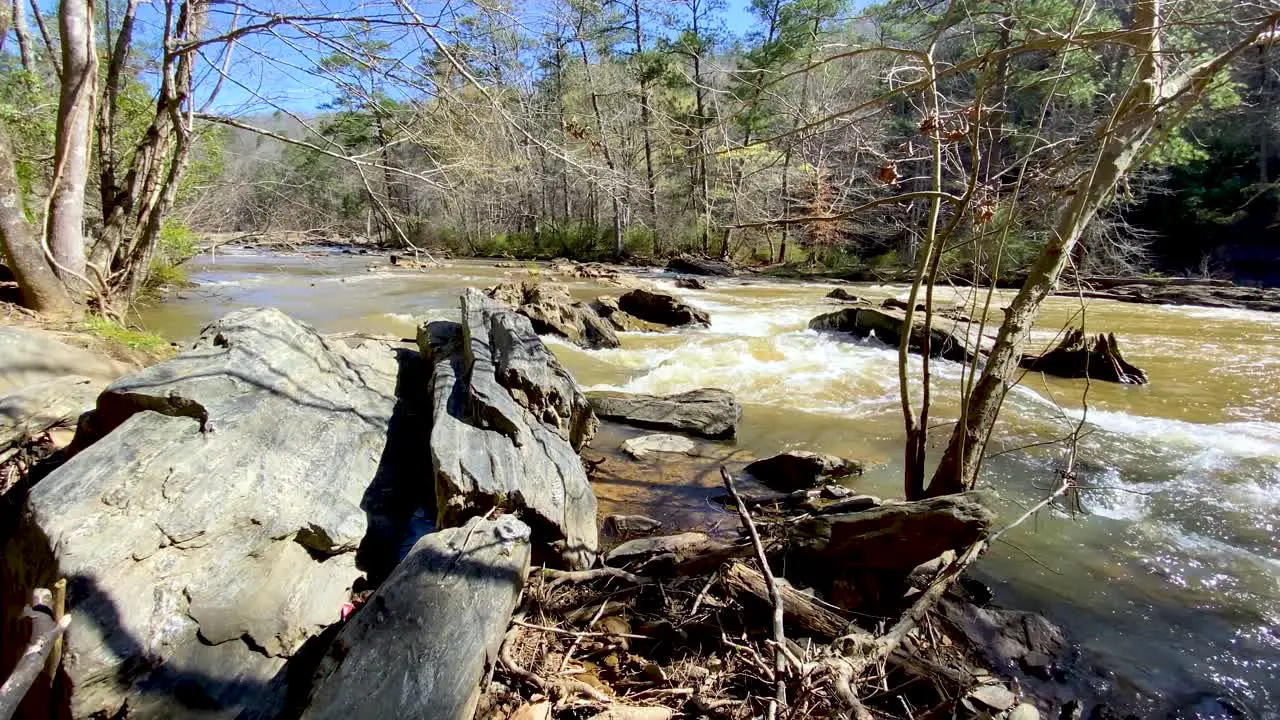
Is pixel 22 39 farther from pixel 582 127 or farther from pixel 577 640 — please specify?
pixel 577 640

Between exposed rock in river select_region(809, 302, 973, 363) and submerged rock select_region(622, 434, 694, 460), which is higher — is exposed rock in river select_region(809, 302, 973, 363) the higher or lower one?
the higher one

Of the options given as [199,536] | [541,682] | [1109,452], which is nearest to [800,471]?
[541,682]

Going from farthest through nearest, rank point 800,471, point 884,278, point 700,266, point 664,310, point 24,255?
point 700,266
point 884,278
point 664,310
point 24,255
point 800,471

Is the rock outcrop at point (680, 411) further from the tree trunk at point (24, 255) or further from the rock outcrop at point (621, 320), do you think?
the tree trunk at point (24, 255)

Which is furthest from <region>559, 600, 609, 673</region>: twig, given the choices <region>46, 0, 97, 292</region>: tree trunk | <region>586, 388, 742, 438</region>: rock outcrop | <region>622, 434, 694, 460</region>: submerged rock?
<region>46, 0, 97, 292</region>: tree trunk

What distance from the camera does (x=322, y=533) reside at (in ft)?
8.01

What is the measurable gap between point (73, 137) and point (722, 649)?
7073 mm

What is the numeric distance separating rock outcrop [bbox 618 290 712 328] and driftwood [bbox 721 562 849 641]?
26.9 ft

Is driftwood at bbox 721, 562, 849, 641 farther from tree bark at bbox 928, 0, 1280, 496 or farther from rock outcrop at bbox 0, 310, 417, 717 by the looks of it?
rock outcrop at bbox 0, 310, 417, 717

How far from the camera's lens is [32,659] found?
853 millimetres

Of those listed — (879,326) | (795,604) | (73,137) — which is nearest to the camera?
(795,604)

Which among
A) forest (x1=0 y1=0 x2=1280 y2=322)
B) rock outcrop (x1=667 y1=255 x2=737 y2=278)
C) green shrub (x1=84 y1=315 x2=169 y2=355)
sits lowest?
green shrub (x1=84 y1=315 x2=169 y2=355)

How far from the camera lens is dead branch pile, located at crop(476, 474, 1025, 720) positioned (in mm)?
1898

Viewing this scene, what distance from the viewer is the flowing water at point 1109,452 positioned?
2.68m
